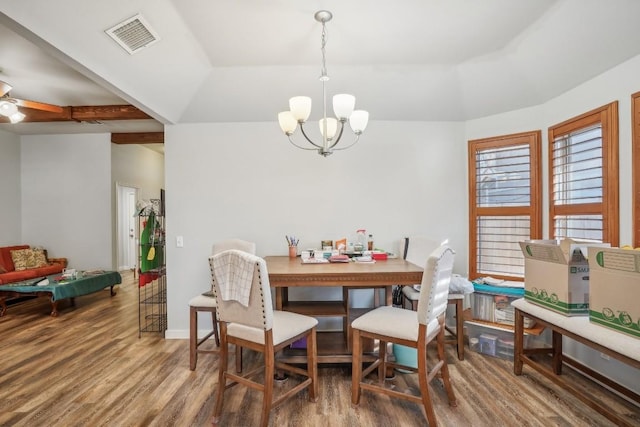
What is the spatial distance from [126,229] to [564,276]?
792cm

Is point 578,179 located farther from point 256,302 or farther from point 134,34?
point 134,34

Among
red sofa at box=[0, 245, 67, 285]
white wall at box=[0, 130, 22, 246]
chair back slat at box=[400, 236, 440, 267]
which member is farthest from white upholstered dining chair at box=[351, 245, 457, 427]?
white wall at box=[0, 130, 22, 246]

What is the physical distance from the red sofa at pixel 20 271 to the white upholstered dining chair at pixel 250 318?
4.55 metres

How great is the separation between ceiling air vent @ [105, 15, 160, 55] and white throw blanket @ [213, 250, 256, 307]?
1.63m

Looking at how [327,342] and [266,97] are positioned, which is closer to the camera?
[327,342]

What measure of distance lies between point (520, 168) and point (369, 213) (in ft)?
5.32

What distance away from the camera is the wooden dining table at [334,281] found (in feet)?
7.83

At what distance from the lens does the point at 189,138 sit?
3586 mm

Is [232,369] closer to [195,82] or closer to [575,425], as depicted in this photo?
[575,425]

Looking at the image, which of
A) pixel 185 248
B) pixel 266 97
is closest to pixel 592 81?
pixel 266 97

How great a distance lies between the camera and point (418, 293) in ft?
9.89

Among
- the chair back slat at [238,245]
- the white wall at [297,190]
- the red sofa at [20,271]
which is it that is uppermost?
the white wall at [297,190]

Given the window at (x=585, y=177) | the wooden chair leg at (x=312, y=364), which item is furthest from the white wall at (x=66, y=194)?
the window at (x=585, y=177)

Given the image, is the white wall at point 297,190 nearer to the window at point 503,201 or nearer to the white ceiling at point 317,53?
the window at point 503,201
